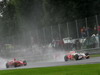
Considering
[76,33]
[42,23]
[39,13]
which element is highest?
[39,13]

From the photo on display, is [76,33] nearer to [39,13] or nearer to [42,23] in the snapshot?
[42,23]

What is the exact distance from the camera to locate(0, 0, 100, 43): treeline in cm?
5838

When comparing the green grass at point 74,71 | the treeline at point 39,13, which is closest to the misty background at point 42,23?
the treeline at point 39,13

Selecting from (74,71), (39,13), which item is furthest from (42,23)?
(74,71)

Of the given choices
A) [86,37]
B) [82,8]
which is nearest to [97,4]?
[82,8]

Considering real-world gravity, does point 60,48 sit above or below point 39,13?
below

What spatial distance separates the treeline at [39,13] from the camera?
58375mm

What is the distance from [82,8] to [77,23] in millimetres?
17843

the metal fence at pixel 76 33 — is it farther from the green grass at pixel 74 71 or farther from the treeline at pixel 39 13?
the green grass at pixel 74 71

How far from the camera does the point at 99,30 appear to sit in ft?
121

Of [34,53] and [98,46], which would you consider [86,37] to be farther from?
[34,53]

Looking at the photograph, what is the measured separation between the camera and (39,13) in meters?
74.0

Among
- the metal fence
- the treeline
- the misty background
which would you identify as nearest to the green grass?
the metal fence

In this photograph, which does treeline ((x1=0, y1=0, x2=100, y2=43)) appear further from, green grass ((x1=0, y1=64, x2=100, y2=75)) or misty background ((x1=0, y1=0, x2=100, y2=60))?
green grass ((x1=0, y1=64, x2=100, y2=75))
